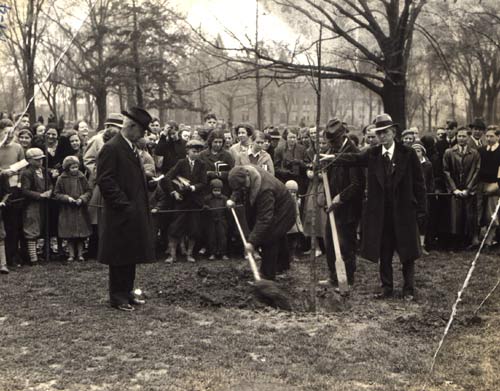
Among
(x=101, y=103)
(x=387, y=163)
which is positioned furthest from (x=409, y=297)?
(x=101, y=103)

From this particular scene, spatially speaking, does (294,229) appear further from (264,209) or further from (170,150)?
(170,150)

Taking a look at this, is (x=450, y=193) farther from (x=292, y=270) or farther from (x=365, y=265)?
(x=292, y=270)

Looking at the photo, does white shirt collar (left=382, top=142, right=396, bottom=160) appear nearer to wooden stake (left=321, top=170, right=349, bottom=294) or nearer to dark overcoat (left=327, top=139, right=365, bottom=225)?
dark overcoat (left=327, top=139, right=365, bottom=225)

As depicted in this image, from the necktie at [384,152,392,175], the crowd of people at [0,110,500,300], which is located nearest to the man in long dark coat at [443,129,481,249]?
the crowd of people at [0,110,500,300]

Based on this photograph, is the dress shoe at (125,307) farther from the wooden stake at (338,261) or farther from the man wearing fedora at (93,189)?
the man wearing fedora at (93,189)

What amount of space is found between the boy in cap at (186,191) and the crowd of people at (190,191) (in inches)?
0.6

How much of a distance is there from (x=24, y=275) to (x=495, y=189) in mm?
7187

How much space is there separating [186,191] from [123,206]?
9.70 ft

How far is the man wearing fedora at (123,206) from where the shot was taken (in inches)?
280

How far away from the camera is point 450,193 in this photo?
10.9 meters

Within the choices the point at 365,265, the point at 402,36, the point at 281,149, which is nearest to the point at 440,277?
the point at 365,265

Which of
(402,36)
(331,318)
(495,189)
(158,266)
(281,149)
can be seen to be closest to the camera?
(331,318)

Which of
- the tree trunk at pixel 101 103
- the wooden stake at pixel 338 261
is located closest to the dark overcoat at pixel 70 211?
the wooden stake at pixel 338 261

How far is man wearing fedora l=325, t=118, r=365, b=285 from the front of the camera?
8.13m
